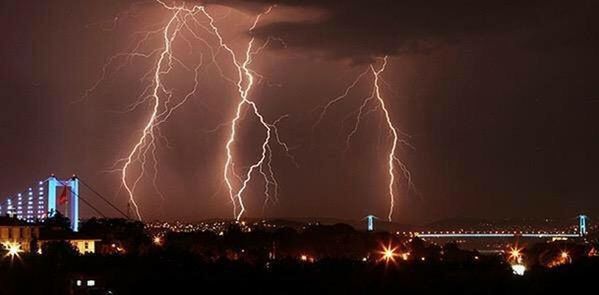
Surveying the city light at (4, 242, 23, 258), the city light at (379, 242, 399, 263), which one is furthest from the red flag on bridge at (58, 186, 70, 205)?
the city light at (379, 242, 399, 263)

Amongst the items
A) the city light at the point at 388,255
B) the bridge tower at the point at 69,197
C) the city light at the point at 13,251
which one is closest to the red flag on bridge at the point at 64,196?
the bridge tower at the point at 69,197

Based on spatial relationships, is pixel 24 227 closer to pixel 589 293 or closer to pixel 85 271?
pixel 85 271

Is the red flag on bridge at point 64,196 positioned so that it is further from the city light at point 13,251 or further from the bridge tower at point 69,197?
the city light at point 13,251

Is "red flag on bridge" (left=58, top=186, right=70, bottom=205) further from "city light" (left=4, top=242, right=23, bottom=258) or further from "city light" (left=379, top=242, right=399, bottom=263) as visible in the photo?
"city light" (left=379, top=242, right=399, bottom=263)

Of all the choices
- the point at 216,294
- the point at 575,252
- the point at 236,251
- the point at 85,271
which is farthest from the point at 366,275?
the point at 575,252

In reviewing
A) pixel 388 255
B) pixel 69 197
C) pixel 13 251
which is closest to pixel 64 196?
pixel 69 197

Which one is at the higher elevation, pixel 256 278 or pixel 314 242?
pixel 314 242

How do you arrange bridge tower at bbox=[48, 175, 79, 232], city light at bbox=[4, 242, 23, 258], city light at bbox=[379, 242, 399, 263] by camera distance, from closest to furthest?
city light at bbox=[4, 242, 23, 258] → city light at bbox=[379, 242, 399, 263] → bridge tower at bbox=[48, 175, 79, 232]

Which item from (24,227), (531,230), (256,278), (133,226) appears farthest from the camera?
(531,230)

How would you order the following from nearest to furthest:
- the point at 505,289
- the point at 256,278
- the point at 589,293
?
the point at 589,293
the point at 505,289
the point at 256,278

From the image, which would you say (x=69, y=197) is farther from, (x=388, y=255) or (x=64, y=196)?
(x=388, y=255)

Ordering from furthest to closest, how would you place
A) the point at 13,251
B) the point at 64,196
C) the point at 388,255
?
1. the point at 64,196
2. the point at 388,255
3. the point at 13,251
